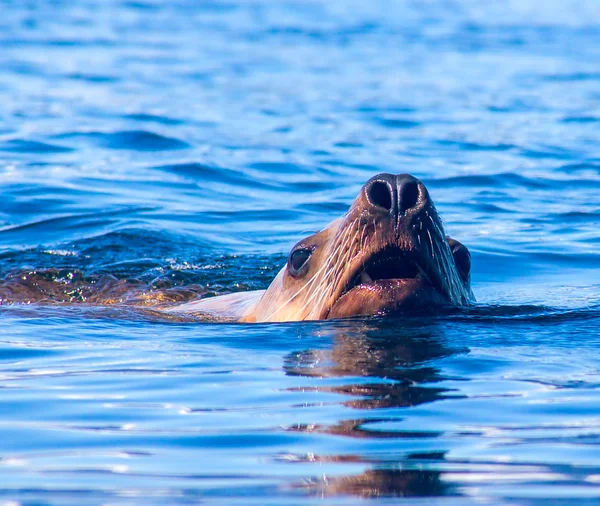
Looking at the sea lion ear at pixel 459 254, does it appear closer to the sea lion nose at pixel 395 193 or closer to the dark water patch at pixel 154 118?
the sea lion nose at pixel 395 193

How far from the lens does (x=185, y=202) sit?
11867mm

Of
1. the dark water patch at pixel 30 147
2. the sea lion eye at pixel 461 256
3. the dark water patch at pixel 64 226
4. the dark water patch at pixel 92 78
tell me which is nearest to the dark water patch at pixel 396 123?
the dark water patch at pixel 30 147

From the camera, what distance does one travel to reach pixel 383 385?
4641 mm

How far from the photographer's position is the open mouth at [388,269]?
5.32 m

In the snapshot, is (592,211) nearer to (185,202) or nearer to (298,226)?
(298,226)

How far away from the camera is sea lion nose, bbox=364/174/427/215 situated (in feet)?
17.3

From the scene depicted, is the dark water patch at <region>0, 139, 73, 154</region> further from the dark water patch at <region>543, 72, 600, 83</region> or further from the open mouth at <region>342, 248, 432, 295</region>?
the dark water patch at <region>543, 72, 600, 83</region>

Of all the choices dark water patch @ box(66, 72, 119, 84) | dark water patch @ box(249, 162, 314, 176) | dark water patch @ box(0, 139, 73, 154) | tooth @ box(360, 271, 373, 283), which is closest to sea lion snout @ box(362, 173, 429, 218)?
tooth @ box(360, 271, 373, 283)

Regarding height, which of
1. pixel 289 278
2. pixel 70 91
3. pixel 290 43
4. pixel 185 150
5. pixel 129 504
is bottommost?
pixel 129 504

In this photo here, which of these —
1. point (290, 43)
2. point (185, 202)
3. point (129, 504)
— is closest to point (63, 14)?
point (290, 43)

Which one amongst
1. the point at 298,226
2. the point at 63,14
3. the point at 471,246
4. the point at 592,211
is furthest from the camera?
the point at 63,14

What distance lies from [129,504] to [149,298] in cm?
472

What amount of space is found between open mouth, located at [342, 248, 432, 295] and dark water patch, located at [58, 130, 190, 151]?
9.41m

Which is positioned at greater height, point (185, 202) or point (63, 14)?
point (63, 14)
